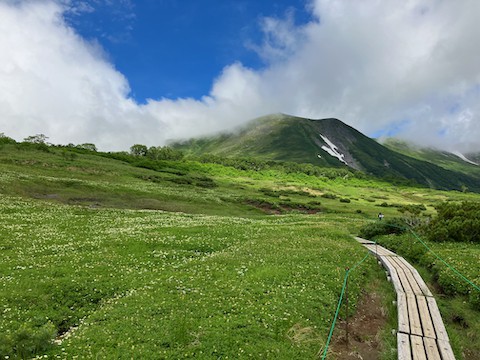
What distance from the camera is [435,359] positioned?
12680mm

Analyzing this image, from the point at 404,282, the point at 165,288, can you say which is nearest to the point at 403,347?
the point at 404,282

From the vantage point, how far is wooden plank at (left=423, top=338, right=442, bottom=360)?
12.8m

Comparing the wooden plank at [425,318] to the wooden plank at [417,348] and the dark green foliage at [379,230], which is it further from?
the dark green foliage at [379,230]

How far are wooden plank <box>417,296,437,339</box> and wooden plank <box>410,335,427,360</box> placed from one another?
2.15ft

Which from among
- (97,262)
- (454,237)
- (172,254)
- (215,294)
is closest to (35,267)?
(97,262)

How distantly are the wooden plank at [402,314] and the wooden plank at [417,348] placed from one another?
1.80 feet

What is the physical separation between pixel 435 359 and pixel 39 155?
136 meters

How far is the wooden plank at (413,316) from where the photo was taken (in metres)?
14.9

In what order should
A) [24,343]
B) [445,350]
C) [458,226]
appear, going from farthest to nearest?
1. [458,226]
2. [445,350]
3. [24,343]

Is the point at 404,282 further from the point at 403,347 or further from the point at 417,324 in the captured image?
the point at 403,347

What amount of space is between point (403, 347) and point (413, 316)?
3334mm

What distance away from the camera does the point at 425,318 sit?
16.0 metres

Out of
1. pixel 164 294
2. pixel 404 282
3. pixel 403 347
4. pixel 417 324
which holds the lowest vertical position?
pixel 403 347

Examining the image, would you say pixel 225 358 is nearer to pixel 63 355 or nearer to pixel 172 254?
pixel 63 355
